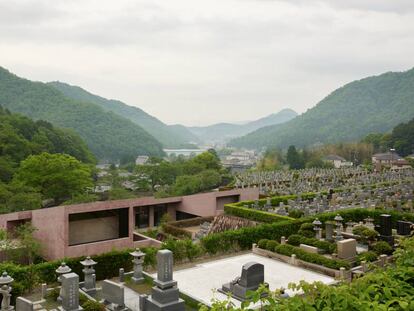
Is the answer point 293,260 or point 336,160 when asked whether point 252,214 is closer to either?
point 293,260

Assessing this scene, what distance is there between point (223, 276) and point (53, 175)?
2878cm

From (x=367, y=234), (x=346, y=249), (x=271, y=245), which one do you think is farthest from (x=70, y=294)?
(x=367, y=234)

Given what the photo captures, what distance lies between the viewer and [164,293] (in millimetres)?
12500

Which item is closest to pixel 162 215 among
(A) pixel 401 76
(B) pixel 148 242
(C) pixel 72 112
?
(B) pixel 148 242

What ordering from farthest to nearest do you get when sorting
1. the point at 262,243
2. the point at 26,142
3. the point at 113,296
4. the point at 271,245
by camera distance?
the point at 26,142 → the point at 262,243 → the point at 271,245 → the point at 113,296

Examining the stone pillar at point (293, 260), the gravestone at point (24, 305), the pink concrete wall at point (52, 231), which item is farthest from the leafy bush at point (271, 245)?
the gravestone at point (24, 305)

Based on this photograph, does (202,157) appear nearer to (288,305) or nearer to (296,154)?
(296,154)

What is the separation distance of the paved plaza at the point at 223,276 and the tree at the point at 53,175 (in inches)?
1056

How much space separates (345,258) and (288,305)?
13.9 m

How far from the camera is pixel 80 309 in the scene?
39.5 ft

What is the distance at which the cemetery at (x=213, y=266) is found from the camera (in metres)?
12.8

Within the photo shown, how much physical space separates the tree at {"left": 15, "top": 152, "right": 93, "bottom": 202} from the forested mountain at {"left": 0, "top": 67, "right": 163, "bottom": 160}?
2183 inches

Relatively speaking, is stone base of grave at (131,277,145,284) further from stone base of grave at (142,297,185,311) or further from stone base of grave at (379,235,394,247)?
stone base of grave at (379,235,394,247)

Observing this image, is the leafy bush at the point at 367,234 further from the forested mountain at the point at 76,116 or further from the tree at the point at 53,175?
the forested mountain at the point at 76,116
